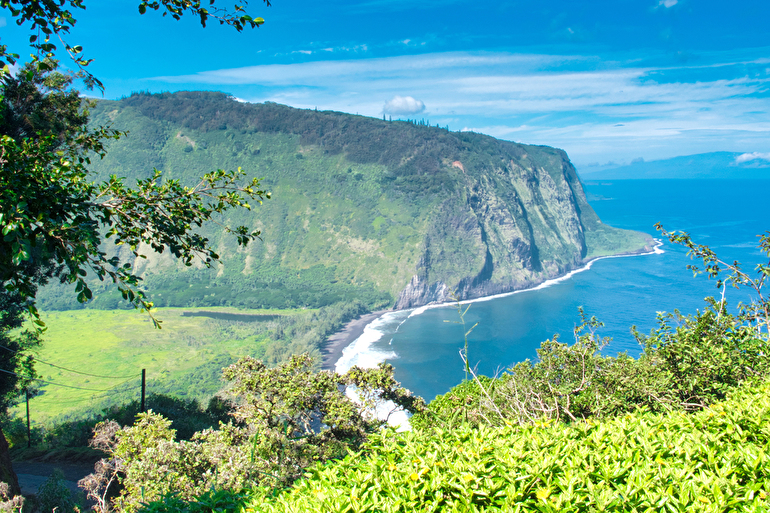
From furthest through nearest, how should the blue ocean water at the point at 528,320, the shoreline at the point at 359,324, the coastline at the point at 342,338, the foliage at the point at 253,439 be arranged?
the shoreline at the point at 359,324, the coastline at the point at 342,338, the blue ocean water at the point at 528,320, the foliage at the point at 253,439

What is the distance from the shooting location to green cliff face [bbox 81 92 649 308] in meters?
142

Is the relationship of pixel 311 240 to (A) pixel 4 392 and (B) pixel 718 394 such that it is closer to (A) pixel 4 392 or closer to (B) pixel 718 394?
(A) pixel 4 392

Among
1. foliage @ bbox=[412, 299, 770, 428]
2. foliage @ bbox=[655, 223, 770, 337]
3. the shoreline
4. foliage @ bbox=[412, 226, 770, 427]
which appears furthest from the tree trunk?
the shoreline

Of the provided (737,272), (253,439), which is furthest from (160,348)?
(737,272)

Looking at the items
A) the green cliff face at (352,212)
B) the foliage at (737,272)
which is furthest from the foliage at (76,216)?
the green cliff face at (352,212)

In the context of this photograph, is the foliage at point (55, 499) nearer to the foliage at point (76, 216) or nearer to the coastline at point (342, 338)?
the foliage at point (76, 216)

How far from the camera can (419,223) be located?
156 meters

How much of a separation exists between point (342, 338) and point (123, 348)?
161 ft

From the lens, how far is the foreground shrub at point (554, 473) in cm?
350

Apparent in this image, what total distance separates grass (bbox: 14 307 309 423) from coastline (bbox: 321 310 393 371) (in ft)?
53.8

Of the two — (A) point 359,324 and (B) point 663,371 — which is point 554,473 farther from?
(A) point 359,324

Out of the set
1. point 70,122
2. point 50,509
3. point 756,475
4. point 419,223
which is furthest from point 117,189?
point 419,223

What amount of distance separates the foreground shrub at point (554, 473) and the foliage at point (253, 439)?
3.99 m

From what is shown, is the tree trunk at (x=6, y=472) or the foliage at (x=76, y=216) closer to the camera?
the foliage at (x=76, y=216)
